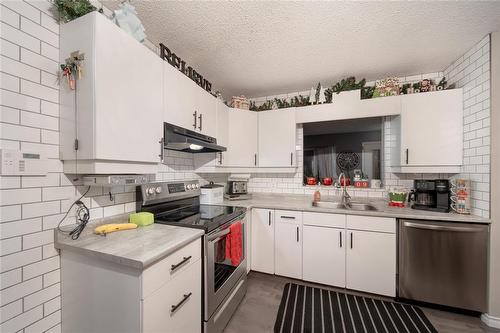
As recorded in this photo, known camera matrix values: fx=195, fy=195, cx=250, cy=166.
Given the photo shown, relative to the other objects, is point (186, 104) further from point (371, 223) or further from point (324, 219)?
point (371, 223)

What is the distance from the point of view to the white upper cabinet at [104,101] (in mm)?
1020

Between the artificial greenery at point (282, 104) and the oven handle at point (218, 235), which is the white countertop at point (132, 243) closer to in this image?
the oven handle at point (218, 235)

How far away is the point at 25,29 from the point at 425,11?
8.17 ft

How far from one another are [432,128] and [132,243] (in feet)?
9.41

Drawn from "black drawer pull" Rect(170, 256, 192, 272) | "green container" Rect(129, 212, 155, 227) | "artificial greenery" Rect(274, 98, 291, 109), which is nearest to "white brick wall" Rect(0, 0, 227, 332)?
"green container" Rect(129, 212, 155, 227)

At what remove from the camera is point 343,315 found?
174cm

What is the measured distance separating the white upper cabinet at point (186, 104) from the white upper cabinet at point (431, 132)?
2.15 meters

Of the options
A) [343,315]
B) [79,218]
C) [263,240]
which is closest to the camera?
[79,218]

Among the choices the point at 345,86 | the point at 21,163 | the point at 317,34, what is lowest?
the point at 21,163

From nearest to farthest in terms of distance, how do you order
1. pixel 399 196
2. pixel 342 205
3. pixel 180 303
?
pixel 180 303
pixel 399 196
pixel 342 205

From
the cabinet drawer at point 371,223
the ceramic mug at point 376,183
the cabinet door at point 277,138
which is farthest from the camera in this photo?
the cabinet door at point 277,138

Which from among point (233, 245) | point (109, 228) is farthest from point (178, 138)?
point (233, 245)

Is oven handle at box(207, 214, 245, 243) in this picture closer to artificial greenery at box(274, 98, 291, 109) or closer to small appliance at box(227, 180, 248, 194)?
small appliance at box(227, 180, 248, 194)

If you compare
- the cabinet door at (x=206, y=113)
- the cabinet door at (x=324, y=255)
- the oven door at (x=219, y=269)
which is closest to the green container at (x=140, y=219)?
the oven door at (x=219, y=269)
